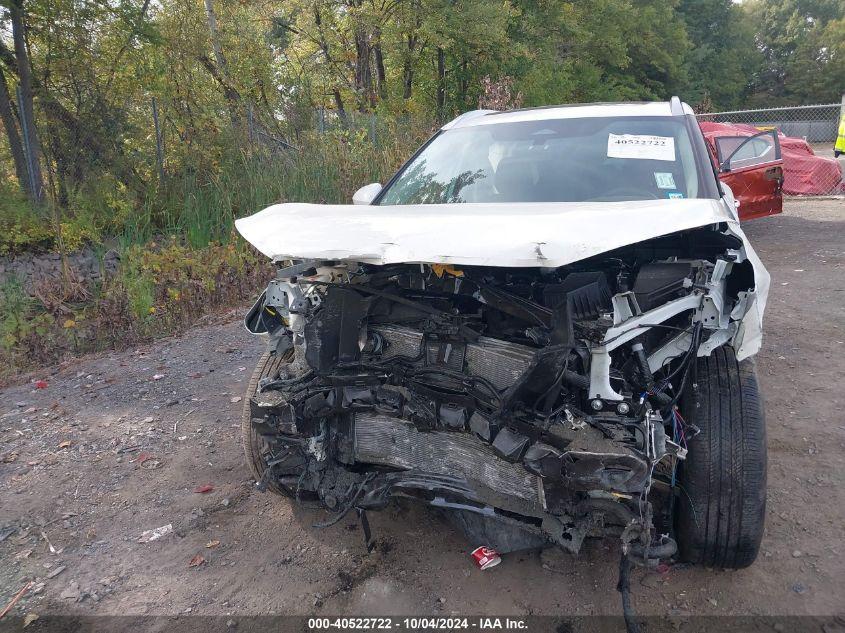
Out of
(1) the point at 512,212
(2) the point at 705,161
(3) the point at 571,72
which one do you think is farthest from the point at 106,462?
(3) the point at 571,72

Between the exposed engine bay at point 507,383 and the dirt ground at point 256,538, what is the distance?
282mm

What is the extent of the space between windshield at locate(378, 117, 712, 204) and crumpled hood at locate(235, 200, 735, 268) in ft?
2.04

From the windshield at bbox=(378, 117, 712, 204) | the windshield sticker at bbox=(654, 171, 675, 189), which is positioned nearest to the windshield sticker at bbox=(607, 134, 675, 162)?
the windshield at bbox=(378, 117, 712, 204)

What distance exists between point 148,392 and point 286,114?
6235 mm

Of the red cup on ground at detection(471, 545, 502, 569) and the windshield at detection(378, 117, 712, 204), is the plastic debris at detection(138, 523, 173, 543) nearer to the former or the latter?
the red cup on ground at detection(471, 545, 502, 569)

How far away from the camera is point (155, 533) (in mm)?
2900

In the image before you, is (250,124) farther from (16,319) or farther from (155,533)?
(155,533)

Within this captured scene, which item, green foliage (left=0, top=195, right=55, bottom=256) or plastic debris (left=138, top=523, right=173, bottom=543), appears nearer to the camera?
plastic debris (left=138, top=523, right=173, bottom=543)

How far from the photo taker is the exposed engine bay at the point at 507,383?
2057mm

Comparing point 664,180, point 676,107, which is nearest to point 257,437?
point 664,180

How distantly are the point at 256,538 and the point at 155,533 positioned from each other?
19.8 inches

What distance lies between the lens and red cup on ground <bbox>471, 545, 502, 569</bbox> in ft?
8.32

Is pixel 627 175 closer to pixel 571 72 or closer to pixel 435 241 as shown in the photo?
pixel 435 241

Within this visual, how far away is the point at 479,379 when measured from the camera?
87.0 inches
